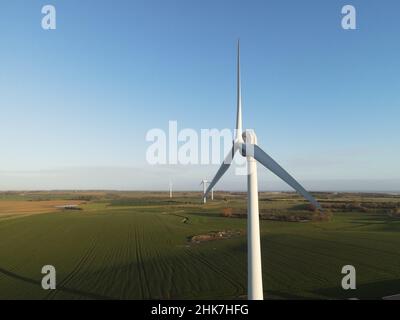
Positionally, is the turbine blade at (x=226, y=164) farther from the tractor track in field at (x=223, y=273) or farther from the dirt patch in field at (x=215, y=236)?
the dirt patch in field at (x=215, y=236)

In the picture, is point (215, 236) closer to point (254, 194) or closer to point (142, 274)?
point (142, 274)

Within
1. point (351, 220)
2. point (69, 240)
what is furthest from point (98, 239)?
point (351, 220)

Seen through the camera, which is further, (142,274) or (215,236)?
(215,236)

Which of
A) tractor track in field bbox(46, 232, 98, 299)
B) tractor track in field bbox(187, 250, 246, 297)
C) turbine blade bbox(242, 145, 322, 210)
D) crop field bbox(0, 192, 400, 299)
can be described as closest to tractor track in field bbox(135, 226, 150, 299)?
crop field bbox(0, 192, 400, 299)

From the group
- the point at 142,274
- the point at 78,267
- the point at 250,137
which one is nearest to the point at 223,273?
the point at 142,274

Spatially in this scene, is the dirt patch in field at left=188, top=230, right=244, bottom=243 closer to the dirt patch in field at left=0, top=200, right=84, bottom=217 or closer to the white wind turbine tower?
the white wind turbine tower
